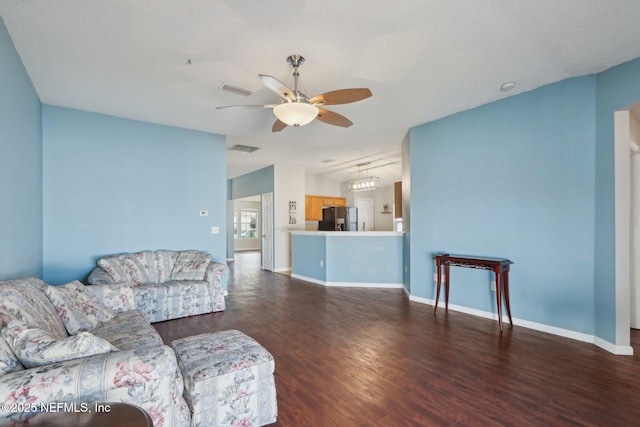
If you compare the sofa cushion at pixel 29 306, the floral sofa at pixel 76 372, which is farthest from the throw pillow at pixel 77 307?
the floral sofa at pixel 76 372

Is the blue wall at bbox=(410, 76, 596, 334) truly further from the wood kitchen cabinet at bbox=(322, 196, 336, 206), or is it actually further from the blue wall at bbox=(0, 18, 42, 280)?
the wood kitchen cabinet at bbox=(322, 196, 336, 206)

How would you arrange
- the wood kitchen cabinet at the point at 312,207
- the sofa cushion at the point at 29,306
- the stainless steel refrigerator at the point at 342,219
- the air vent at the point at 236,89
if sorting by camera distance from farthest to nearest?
the wood kitchen cabinet at the point at 312,207
the stainless steel refrigerator at the point at 342,219
the air vent at the point at 236,89
the sofa cushion at the point at 29,306

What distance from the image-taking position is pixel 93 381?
132 centimetres

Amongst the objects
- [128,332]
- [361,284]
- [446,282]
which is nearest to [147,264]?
[128,332]

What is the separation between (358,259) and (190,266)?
297 cm

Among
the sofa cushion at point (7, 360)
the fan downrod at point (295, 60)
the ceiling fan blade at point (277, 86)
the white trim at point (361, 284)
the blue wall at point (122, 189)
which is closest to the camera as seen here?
the sofa cushion at point (7, 360)

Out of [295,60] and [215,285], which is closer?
[295,60]

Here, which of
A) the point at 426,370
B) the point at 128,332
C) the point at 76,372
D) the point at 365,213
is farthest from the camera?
the point at 365,213

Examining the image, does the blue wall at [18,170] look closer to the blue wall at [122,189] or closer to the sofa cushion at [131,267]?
the blue wall at [122,189]

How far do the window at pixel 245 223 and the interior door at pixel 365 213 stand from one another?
5221 millimetres

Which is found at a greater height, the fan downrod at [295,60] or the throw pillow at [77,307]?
the fan downrod at [295,60]

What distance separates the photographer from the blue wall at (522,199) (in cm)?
308

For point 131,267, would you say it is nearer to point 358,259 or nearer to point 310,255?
point 310,255

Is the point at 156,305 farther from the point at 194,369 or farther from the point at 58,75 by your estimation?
the point at 58,75
